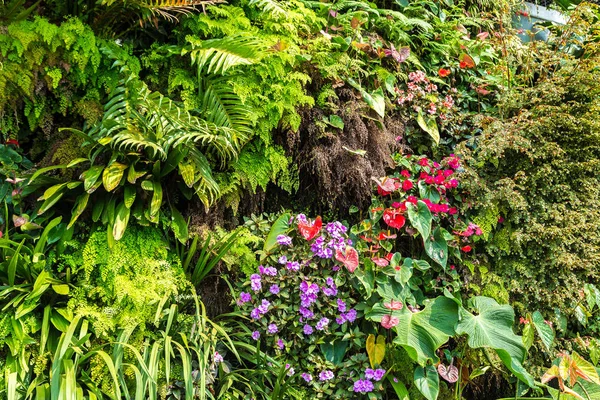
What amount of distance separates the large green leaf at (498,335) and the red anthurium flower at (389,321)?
0.97 feet

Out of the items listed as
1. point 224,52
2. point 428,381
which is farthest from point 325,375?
point 224,52

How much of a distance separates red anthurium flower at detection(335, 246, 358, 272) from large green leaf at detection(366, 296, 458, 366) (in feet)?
0.75

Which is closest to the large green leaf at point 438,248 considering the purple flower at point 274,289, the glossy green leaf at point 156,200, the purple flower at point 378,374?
the purple flower at point 378,374

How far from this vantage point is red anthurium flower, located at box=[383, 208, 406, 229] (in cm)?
257

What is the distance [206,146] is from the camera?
2566 millimetres

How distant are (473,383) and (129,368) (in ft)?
6.11

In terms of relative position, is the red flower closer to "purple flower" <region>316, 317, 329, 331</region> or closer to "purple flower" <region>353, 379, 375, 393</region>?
"purple flower" <region>316, 317, 329, 331</region>

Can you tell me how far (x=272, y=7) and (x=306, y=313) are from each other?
1675mm

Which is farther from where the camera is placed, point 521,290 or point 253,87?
point 521,290

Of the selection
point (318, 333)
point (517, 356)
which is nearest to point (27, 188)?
point (318, 333)

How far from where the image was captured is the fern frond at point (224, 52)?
236 centimetres

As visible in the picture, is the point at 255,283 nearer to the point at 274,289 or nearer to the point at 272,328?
the point at 274,289

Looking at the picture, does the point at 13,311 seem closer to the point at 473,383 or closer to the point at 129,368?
the point at 129,368


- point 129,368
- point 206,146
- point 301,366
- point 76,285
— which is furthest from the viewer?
point 206,146
